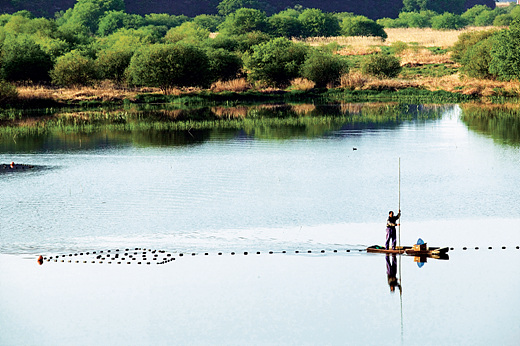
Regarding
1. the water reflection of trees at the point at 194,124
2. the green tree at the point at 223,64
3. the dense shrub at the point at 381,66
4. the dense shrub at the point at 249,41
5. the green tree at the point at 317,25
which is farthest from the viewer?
the green tree at the point at 317,25

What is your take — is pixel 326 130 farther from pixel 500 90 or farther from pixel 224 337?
pixel 224 337

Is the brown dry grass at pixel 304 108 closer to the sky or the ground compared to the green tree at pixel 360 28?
closer to the ground

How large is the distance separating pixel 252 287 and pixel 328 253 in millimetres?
3748

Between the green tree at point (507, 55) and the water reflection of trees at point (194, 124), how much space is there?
29.4ft

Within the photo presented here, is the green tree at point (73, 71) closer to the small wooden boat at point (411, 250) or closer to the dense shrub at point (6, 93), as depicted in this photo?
the dense shrub at point (6, 93)

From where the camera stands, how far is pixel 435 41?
120m

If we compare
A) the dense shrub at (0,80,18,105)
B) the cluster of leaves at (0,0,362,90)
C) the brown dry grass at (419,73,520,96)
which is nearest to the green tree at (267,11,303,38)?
the cluster of leaves at (0,0,362,90)

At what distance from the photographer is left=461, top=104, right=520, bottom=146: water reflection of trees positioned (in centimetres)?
5289

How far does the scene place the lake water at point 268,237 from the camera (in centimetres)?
1923

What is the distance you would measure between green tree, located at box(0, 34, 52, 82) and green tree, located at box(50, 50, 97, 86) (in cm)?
190

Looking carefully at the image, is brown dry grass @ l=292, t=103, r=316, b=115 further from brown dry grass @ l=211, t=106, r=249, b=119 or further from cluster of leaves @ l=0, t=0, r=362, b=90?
cluster of leaves @ l=0, t=0, r=362, b=90

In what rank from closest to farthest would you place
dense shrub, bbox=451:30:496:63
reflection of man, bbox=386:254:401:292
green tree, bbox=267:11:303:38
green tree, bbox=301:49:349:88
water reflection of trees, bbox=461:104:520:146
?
reflection of man, bbox=386:254:401:292, water reflection of trees, bbox=461:104:520:146, green tree, bbox=301:49:349:88, dense shrub, bbox=451:30:496:63, green tree, bbox=267:11:303:38

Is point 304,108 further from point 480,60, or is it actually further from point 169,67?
point 480,60

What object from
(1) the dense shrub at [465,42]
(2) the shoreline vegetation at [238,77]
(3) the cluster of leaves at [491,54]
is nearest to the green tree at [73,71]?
(2) the shoreline vegetation at [238,77]
